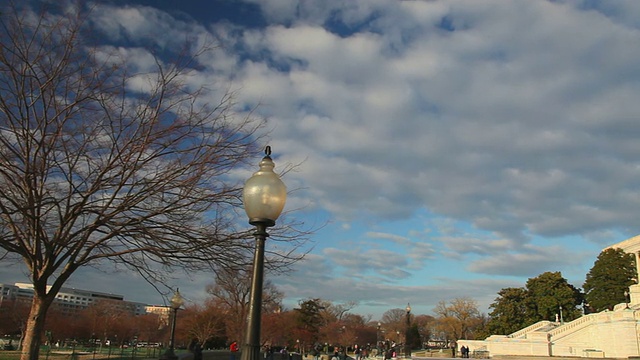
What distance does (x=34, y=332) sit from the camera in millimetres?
10438

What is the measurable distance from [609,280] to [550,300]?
26.3 ft

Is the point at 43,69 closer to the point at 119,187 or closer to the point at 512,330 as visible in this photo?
the point at 119,187

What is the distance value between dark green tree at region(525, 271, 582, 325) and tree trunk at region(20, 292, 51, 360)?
62065mm

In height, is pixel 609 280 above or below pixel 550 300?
above

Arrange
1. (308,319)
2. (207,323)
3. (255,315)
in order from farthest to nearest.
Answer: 1. (308,319)
2. (207,323)
3. (255,315)

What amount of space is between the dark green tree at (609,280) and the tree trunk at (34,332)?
6620 cm

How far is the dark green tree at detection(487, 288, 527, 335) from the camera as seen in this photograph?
62.4m

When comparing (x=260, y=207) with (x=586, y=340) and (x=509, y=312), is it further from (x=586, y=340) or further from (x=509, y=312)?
(x=509, y=312)

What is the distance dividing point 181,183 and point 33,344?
14.9 feet

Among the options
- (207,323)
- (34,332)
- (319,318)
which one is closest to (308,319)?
(319,318)

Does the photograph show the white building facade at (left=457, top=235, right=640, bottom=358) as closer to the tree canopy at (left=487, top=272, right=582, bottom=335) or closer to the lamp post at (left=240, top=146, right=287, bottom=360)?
the tree canopy at (left=487, top=272, right=582, bottom=335)

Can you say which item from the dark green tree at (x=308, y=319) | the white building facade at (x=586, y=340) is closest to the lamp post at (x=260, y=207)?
the white building facade at (x=586, y=340)

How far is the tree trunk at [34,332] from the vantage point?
403 inches

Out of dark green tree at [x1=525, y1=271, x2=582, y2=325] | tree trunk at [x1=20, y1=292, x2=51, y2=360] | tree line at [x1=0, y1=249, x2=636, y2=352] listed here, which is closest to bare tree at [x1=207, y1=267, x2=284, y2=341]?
tree line at [x1=0, y1=249, x2=636, y2=352]
